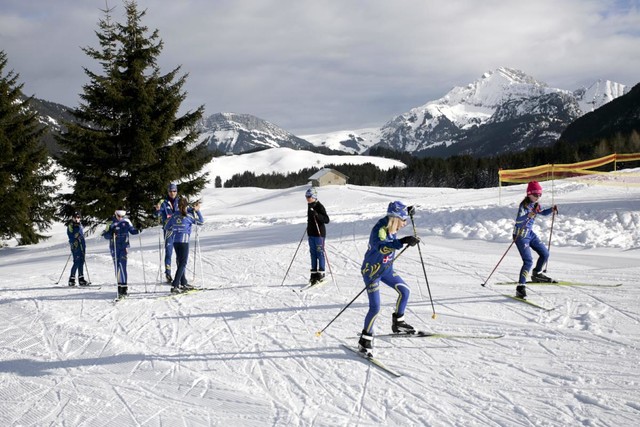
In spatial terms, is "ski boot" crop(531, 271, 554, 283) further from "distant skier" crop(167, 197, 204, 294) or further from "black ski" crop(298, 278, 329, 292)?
"distant skier" crop(167, 197, 204, 294)

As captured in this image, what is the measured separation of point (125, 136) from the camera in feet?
73.7

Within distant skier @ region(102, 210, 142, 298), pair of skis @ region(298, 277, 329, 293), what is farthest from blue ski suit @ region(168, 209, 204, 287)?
pair of skis @ region(298, 277, 329, 293)

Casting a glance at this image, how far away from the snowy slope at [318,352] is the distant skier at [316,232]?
0.71m

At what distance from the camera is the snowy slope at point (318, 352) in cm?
460

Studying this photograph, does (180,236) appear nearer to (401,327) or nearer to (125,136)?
(401,327)

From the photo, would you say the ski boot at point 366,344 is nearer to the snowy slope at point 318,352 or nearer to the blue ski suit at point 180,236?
the snowy slope at point 318,352

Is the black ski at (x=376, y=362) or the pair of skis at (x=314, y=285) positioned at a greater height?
the pair of skis at (x=314, y=285)

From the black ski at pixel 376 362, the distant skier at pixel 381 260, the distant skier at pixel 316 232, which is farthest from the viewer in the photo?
the distant skier at pixel 316 232

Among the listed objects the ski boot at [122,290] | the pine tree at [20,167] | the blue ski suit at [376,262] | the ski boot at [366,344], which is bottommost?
the ski boot at [366,344]

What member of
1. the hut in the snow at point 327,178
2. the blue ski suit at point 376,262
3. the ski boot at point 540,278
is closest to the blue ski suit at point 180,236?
the blue ski suit at point 376,262

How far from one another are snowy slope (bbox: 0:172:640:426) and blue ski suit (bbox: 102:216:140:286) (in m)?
0.66

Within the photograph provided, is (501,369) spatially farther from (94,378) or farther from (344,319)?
(94,378)

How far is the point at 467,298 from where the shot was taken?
848cm

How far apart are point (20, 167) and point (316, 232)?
21.4 meters
